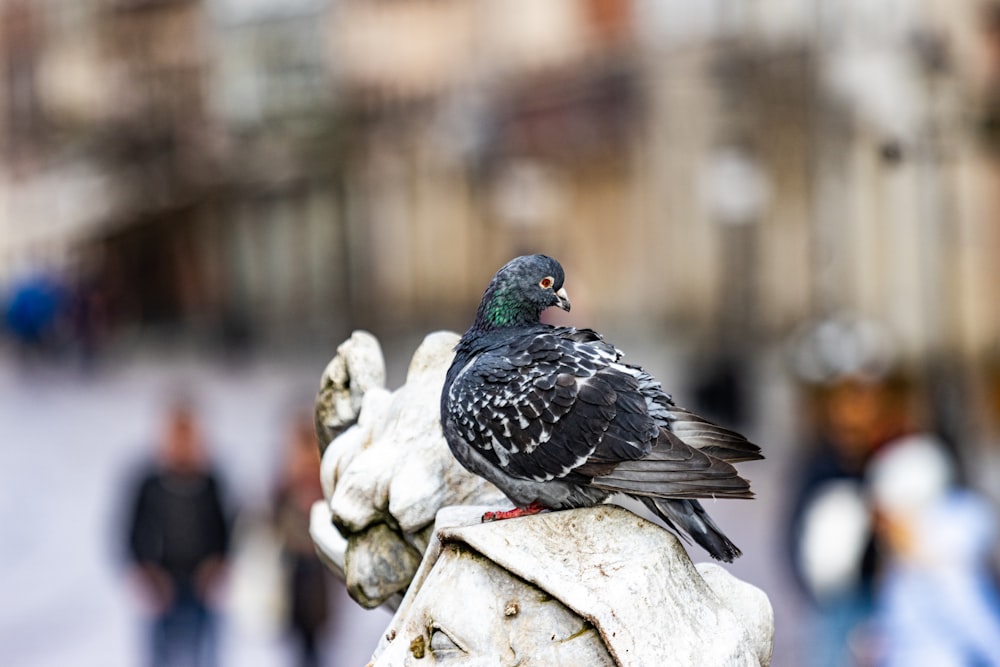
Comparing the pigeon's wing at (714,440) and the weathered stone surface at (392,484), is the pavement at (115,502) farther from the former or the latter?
the pigeon's wing at (714,440)

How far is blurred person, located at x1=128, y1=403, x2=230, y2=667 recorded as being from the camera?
8.59 metres

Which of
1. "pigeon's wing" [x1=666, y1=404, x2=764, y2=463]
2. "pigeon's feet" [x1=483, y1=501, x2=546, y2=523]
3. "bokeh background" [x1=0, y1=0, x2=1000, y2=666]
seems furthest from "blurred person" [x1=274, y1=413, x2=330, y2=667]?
"pigeon's wing" [x1=666, y1=404, x2=764, y2=463]

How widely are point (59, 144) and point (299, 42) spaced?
26.4 ft

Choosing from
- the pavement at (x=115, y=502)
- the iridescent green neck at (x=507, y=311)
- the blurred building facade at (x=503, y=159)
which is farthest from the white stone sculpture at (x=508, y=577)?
the blurred building facade at (x=503, y=159)

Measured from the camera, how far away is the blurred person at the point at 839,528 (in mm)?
7316

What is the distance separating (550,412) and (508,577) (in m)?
0.31

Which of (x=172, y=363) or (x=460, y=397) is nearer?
(x=460, y=397)

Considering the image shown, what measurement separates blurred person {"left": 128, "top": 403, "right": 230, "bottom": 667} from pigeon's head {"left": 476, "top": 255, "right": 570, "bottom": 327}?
5.45 m

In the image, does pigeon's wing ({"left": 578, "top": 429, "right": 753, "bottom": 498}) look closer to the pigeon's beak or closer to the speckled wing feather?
the speckled wing feather

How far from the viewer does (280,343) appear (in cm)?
3222

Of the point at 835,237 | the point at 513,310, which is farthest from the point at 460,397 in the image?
the point at 835,237

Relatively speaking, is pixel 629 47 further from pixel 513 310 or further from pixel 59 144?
pixel 513 310

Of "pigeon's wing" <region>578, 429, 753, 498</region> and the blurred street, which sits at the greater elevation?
"pigeon's wing" <region>578, 429, 753, 498</region>

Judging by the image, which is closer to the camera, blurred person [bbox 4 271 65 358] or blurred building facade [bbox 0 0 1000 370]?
blurred building facade [bbox 0 0 1000 370]
